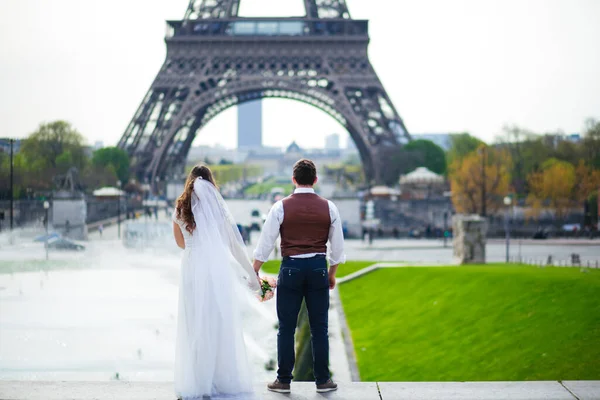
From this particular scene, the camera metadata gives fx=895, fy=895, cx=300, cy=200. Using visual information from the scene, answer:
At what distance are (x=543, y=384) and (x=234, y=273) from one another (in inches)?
113

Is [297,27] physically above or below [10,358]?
above

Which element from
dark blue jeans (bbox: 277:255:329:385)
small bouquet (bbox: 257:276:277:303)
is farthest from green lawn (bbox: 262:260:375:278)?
dark blue jeans (bbox: 277:255:329:385)

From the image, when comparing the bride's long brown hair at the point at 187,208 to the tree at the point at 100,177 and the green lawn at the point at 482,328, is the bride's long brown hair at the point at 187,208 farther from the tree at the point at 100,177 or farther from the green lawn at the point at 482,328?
the tree at the point at 100,177

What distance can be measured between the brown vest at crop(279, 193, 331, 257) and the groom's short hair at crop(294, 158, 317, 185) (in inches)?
4.9

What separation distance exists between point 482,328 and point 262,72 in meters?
54.3

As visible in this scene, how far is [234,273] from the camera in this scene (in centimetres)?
788

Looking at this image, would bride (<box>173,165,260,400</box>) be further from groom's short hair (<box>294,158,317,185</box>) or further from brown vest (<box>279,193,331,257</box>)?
groom's short hair (<box>294,158,317,185</box>)

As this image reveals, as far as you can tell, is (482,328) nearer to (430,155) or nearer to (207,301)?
(207,301)

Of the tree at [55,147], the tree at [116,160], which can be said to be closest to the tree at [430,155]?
the tree at [116,160]

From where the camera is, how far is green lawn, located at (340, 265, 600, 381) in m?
12.9

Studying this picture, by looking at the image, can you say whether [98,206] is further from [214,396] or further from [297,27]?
[214,396]

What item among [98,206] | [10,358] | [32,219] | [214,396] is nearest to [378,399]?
[214,396]

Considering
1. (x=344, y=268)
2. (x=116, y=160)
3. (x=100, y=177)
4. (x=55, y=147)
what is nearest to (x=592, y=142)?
(x=116, y=160)

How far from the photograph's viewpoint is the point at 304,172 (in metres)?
7.82
